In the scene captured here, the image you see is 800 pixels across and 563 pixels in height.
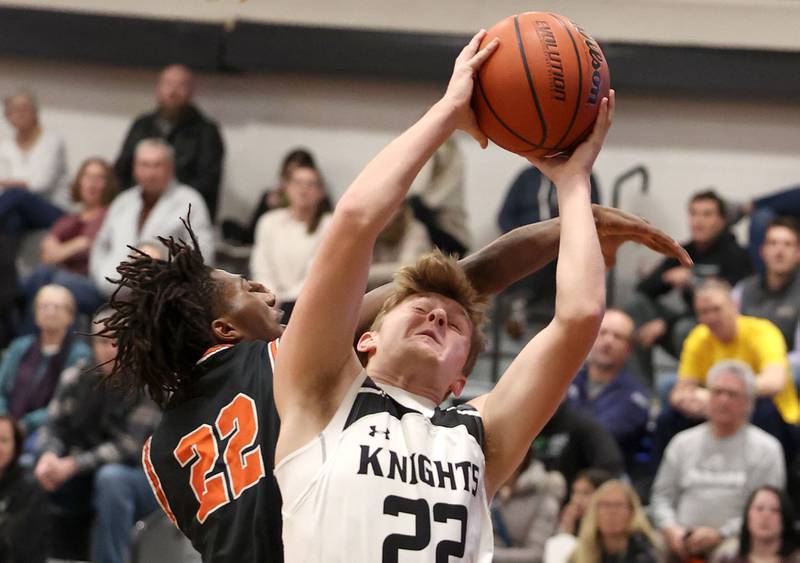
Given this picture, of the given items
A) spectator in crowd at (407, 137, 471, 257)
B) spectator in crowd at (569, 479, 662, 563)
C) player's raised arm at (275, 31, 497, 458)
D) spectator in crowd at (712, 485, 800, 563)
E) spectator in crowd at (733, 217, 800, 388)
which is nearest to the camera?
player's raised arm at (275, 31, 497, 458)

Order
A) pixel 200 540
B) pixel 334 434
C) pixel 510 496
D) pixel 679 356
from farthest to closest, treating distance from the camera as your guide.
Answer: pixel 679 356
pixel 510 496
pixel 200 540
pixel 334 434

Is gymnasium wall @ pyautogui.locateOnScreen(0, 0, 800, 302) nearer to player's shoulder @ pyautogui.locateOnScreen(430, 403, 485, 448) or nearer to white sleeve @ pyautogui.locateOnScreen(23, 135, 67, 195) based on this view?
white sleeve @ pyautogui.locateOnScreen(23, 135, 67, 195)

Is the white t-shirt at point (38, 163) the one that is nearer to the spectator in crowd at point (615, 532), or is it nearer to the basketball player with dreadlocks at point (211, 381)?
the spectator in crowd at point (615, 532)

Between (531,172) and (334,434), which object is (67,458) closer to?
(531,172)

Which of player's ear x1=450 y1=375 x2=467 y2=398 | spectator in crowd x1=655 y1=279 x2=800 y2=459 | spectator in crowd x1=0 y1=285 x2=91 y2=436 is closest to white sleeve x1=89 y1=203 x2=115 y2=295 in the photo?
spectator in crowd x1=0 y1=285 x2=91 y2=436

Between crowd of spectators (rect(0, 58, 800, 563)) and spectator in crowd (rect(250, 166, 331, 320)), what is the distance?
0.5 inches

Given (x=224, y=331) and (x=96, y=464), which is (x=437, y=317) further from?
(x=96, y=464)

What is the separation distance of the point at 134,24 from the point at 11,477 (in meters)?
4.28

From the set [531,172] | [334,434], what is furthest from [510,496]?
[334,434]

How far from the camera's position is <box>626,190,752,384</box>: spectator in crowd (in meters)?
8.02

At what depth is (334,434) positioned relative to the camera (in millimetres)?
2783

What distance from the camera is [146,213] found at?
333 inches

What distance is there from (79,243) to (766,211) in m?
4.29

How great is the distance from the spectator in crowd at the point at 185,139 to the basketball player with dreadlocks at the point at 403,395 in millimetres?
6272
